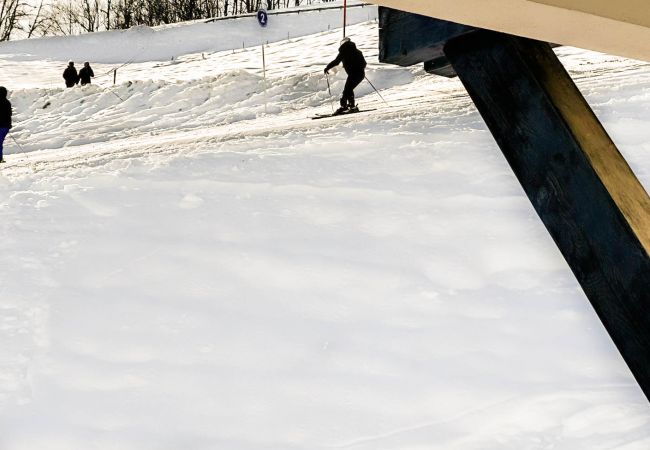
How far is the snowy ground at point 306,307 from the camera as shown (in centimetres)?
337

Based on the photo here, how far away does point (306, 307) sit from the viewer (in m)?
4.14

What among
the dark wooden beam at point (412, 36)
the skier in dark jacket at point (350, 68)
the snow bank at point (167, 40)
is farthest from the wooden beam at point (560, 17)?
the snow bank at point (167, 40)

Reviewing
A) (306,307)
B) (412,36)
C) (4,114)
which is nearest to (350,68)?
(4,114)

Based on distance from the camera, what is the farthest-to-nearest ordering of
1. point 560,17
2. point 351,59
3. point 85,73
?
point 85,73 < point 351,59 < point 560,17

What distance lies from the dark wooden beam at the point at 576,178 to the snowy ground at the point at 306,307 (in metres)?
1.91

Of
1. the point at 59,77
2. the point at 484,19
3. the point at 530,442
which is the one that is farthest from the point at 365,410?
the point at 59,77

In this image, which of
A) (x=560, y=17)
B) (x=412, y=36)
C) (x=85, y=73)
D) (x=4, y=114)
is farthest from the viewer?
(x=85, y=73)

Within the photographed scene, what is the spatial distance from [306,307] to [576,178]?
2864 millimetres

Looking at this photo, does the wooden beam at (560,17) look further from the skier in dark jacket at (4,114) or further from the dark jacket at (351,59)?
the skier in dark jacket at (4,114)

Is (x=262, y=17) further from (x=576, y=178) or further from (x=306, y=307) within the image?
(x=576, y=178)

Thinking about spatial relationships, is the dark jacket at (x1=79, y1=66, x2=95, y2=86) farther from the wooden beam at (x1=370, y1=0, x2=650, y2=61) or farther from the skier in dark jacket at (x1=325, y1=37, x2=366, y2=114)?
the wooden beam at (x1=370, y1=0, x2=650, y2=61)

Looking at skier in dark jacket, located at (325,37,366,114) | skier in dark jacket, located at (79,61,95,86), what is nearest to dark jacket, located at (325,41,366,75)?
skier in dark jacket, located at (325,37,366,114)

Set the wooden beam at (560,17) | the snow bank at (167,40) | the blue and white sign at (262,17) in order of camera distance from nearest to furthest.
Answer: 1. the wooden beam at (560,17)
2. the snow bank at (167,40)
3. the blue and white sign at (262,17)

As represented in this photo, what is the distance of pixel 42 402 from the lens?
11.7ft
